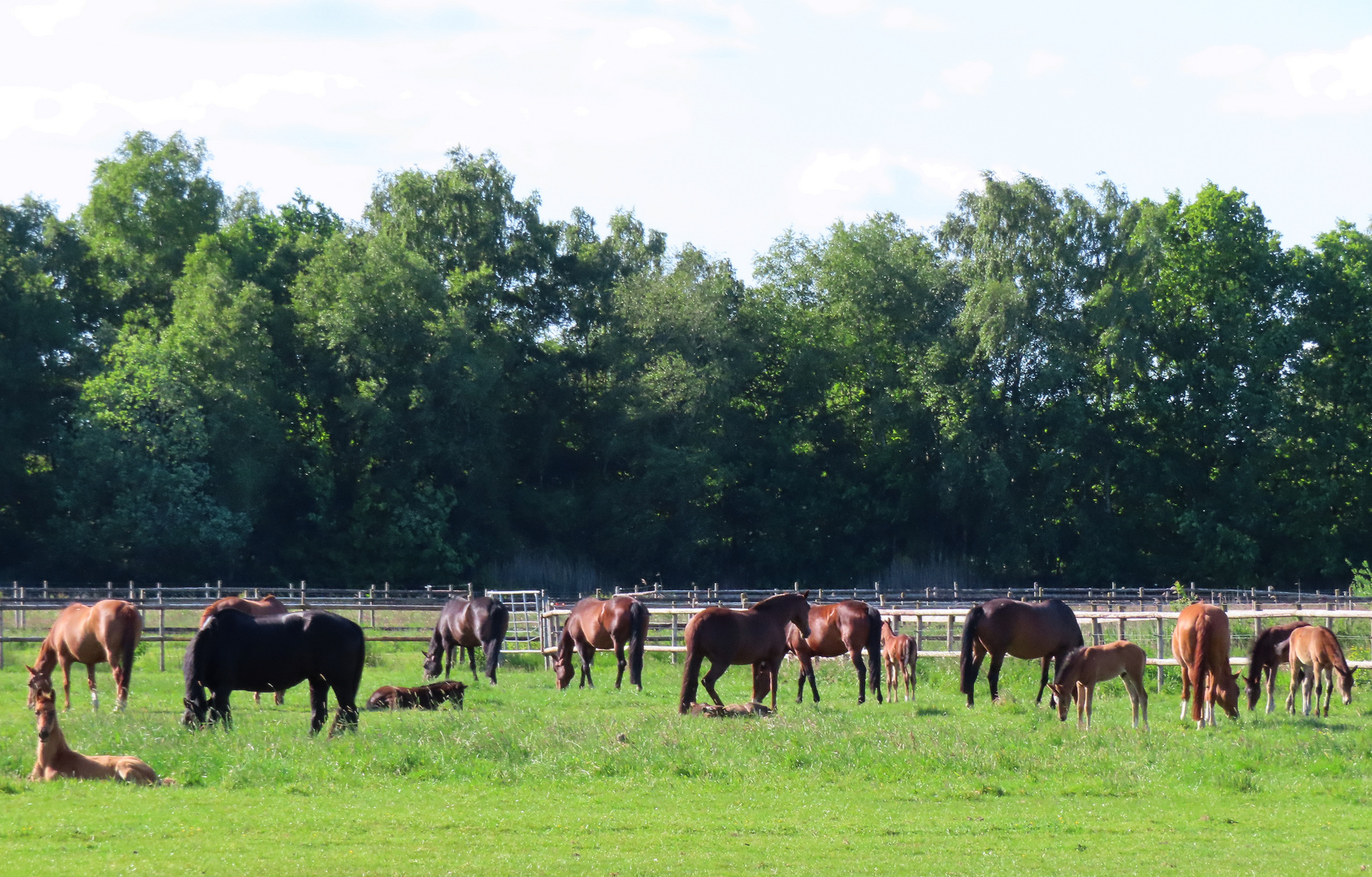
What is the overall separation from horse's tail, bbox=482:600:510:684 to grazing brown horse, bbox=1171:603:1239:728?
414 inches

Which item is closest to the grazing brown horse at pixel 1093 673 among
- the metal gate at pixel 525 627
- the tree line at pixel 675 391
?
the metal gate at pixel 525 627

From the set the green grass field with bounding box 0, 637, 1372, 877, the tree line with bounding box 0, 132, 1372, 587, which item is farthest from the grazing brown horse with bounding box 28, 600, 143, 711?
the tree line with bounding box 0, 132, 1372, 587

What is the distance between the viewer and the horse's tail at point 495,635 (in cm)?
2231

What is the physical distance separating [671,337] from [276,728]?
137 feet

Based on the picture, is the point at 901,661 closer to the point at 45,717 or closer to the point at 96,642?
the point at 96,642

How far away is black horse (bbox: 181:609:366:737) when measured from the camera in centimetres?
1365

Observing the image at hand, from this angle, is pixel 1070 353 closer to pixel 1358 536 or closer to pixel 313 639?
pixel 1358 536

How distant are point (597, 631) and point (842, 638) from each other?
4.41m

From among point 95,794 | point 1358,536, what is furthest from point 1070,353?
point 95,794

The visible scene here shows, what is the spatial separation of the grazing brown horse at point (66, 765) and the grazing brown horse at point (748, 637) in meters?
6.49

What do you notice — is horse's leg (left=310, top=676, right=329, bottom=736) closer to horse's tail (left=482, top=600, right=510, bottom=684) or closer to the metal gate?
horse's tail (left=482, top=600, right=510, bottom=684)

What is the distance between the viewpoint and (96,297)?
55.8 metres

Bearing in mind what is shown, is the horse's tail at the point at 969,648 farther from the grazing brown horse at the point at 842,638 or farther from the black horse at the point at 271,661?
the black horse at the point at 271,661

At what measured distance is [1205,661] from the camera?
1512cm
